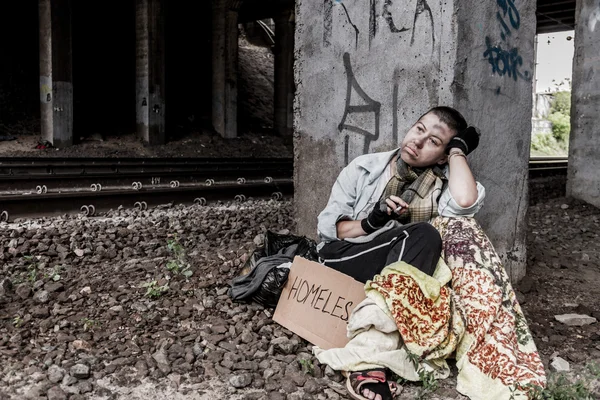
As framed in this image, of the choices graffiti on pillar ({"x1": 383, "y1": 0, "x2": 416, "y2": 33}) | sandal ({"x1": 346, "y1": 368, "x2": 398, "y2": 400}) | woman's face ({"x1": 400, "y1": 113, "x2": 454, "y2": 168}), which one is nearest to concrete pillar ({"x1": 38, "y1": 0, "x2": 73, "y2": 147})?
graffiti on pillar ({"x1": 383, "y1": 0, "x2": 416, "y2": 33})

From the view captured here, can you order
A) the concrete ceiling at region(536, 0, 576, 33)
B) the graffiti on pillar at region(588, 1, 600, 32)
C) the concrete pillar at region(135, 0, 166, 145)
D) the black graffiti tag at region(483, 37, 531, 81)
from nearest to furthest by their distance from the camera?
the black graffiti tag at region(483, 37, 531, 81) → the graffiti on pillar at region(588, 1, 600, 32) → the concrete pillar at region(135, 0, 166, 145) → the concrete ceiling at region(536, 0, 576, 33)

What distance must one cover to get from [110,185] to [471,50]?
680 cm

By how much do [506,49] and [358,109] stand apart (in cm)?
112

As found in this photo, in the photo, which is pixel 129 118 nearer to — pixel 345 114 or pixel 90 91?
pixel 90 91

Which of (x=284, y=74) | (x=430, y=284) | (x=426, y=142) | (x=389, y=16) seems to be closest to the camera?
(x=430, y=284)

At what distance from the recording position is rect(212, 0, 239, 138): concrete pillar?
18.8 m

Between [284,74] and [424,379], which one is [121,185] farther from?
[284,74]

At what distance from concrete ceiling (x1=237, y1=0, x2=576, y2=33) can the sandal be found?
18.8 metres

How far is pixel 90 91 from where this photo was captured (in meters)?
19.0

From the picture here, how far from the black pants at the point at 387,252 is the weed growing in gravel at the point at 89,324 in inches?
54.4

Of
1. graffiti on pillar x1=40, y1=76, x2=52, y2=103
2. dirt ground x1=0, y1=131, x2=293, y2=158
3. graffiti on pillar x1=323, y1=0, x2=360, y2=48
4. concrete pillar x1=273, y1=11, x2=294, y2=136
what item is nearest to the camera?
graffiti on pillar x1=323, y1=0, x2=360, y2=48

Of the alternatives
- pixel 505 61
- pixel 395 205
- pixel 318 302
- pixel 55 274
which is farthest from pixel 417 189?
pixel 55 274

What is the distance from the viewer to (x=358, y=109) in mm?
4160

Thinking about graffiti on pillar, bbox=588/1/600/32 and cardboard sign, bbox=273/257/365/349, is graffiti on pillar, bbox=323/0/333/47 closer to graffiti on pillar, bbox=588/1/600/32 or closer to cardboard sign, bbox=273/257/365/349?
cardboard sign, bbox=273/257/365/349
